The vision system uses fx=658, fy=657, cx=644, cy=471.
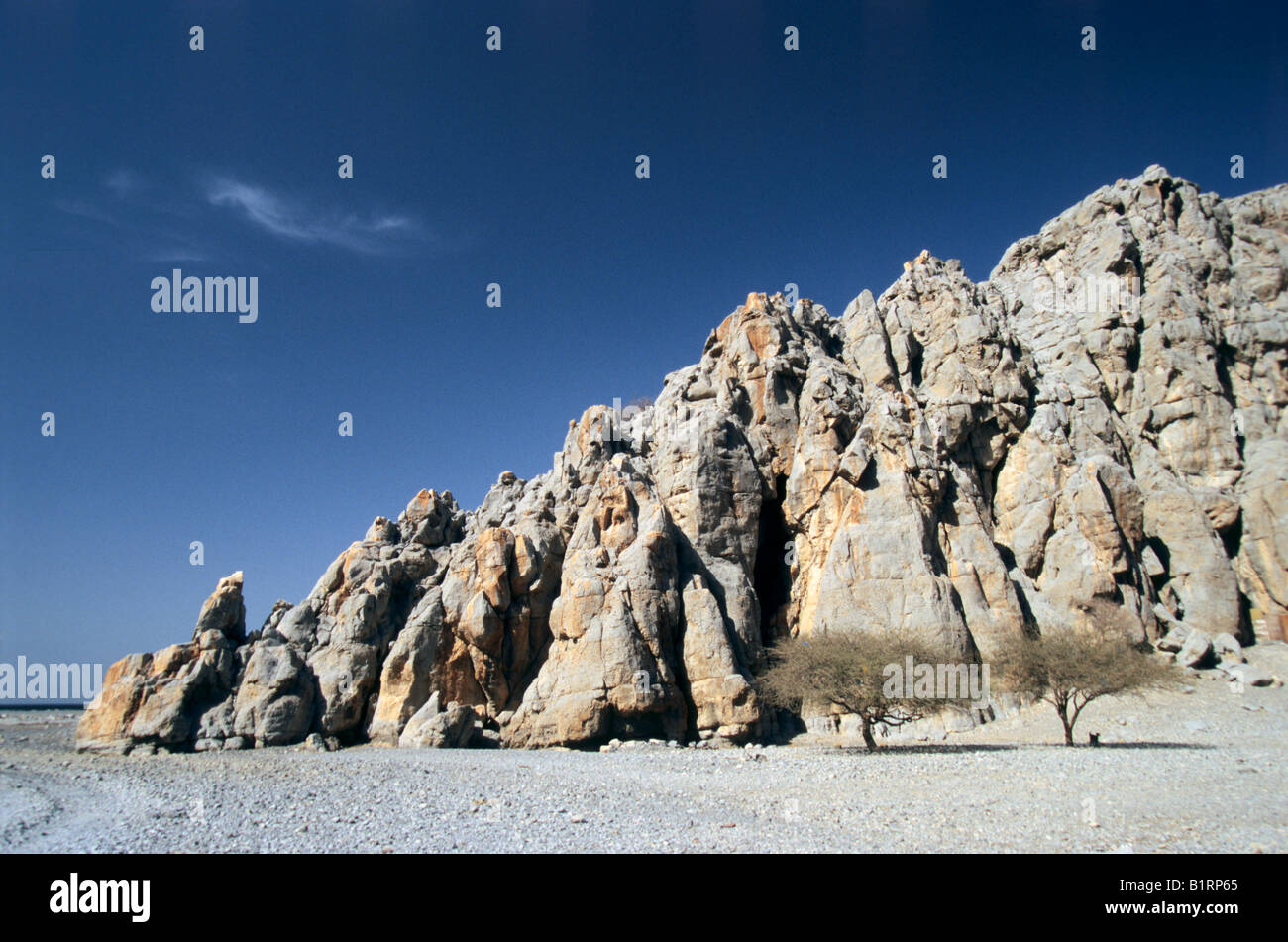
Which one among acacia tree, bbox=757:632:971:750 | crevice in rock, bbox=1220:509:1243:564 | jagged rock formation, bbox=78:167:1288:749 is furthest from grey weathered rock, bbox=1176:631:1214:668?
acacia tree, bbox=757:632:971:750

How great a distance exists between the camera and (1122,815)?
1386 centimetres

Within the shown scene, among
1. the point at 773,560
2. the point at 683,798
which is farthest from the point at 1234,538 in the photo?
→ the point at 683,798

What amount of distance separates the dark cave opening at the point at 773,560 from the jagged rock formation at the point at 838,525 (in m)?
0.19

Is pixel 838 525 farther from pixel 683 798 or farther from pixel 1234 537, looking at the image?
pixel 683 798

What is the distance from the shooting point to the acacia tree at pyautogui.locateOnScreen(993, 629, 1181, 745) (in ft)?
85.5

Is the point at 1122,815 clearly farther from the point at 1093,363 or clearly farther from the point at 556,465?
the point at 1093,363

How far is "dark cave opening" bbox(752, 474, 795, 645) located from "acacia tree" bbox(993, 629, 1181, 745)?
16132 millimetres

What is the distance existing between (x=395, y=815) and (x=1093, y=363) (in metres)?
54.1

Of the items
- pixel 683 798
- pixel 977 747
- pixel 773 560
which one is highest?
pixel 773 560

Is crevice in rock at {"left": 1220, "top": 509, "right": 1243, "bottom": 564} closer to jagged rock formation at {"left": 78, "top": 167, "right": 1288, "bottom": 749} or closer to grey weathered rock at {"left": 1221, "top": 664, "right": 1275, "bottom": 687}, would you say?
jagged rock formation at {"left": 78, "top": 167, "right": 1288, "bottom": 749}

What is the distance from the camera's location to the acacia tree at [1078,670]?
2605cm

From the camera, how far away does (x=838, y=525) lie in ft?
135

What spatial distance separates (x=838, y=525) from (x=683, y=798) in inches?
1051
